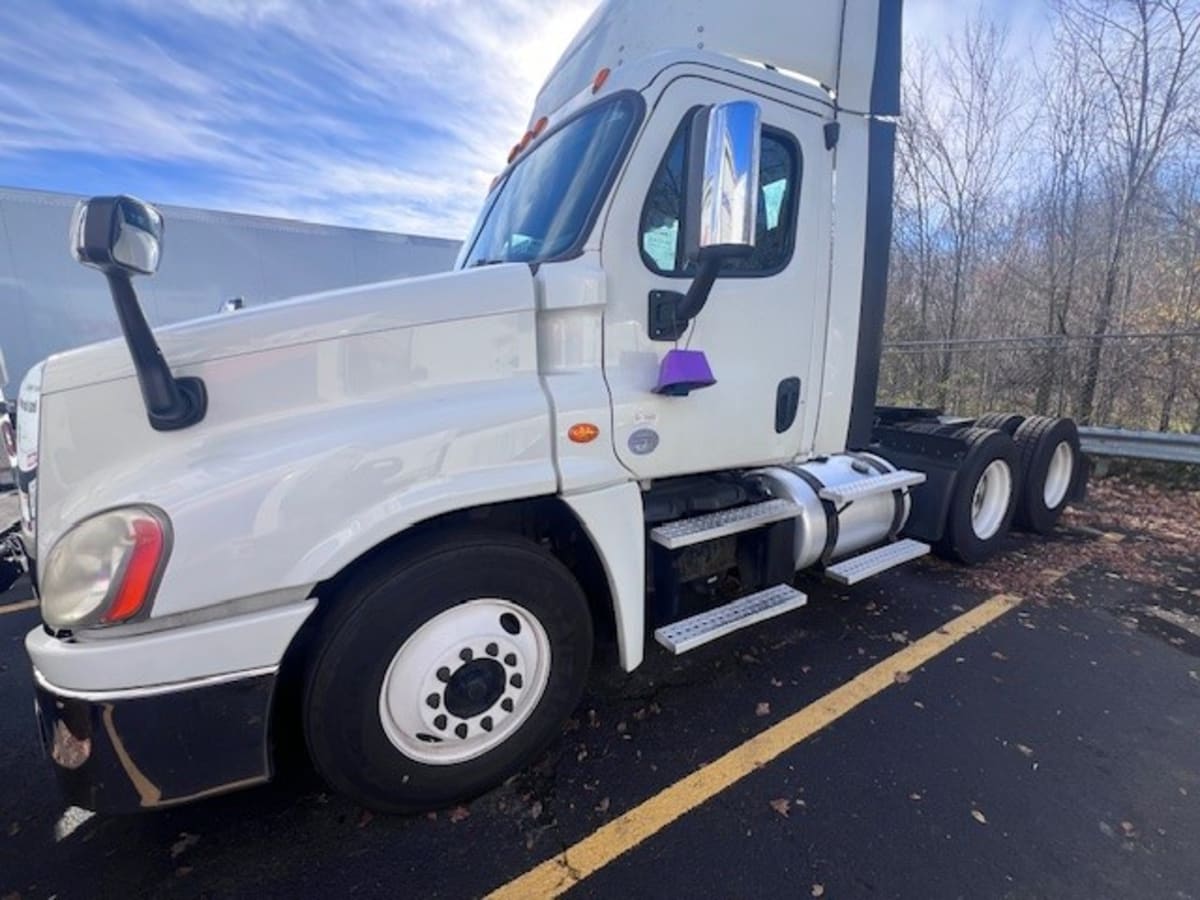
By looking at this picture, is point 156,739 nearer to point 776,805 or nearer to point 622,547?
point 622,547

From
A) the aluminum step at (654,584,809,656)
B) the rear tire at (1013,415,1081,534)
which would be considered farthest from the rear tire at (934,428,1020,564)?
the aluminum step at (654,584,809,656)

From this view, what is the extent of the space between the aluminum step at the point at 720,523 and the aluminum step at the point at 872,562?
579 mm

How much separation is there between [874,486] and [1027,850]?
6.73 feet

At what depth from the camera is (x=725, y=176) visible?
196 centimetres

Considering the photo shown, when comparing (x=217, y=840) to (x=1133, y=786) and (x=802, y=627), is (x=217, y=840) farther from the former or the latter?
(x=1133, y=786)

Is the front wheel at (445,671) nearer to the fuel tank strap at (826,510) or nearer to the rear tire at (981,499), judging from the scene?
the fuel tank strap at (826,510)

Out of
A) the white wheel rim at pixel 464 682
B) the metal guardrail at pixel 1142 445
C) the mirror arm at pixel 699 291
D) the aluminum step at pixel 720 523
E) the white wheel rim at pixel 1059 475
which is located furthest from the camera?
the metal guardrail at pixel 1142 445

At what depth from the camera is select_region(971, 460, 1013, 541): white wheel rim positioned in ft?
15.8

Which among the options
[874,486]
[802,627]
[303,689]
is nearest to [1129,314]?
[874,486]

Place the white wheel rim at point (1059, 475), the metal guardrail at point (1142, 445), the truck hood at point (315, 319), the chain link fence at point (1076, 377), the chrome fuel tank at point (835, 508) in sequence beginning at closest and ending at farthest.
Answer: the truck hood at point (315, 319)
the chrome fuel tank at point (835, 508)
the white wheel rim at point (1059, 475)
the metal guardrail at point (1142, 445)
the chain link fence at point (1076, 377)

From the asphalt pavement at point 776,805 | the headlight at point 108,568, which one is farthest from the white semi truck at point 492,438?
the asphalt pavement at point 776,805

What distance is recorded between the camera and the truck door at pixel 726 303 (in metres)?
2.42

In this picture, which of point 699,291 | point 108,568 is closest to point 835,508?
point 699,291

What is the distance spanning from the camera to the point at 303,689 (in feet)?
6.59
